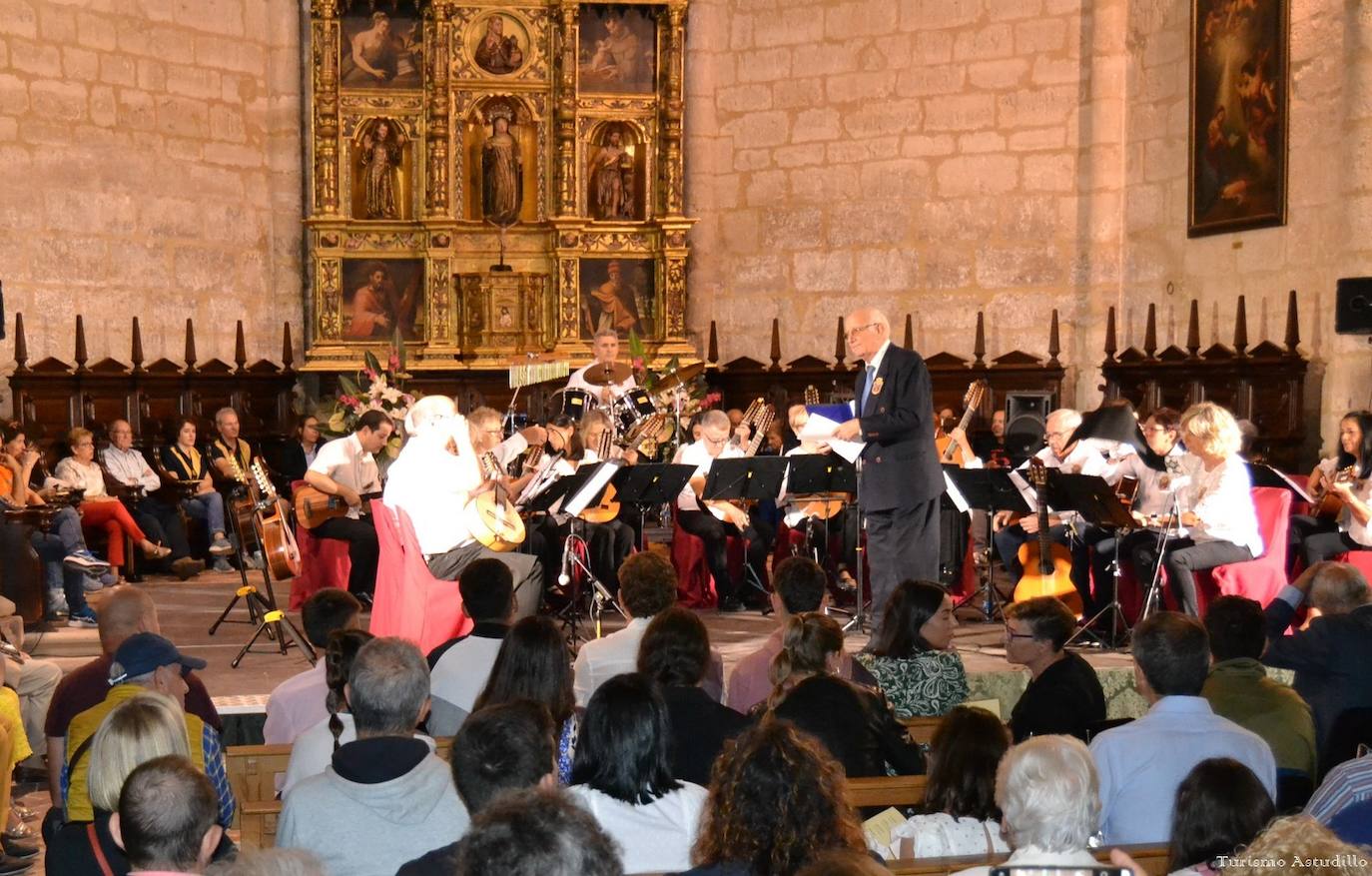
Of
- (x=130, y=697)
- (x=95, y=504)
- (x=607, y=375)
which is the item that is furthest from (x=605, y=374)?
(x=130, y=697)

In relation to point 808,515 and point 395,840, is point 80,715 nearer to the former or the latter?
point 395,840

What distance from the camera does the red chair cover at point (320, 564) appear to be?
907 cm

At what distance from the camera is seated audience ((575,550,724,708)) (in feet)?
17.2

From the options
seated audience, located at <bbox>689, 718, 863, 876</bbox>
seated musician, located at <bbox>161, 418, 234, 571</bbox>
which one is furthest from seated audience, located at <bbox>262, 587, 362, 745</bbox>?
seated musician, located at <bbox>161, 418, 234, 571</bbox>

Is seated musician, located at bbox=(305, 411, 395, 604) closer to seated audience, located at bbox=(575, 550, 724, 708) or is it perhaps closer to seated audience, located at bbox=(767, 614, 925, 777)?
seated audience, located at bbox=(575, 550, 724, 708)

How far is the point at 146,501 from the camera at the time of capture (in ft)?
37.8

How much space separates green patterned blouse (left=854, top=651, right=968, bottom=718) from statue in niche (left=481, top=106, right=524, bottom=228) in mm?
9141

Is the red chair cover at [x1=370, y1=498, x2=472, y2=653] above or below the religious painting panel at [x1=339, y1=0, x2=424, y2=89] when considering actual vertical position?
below

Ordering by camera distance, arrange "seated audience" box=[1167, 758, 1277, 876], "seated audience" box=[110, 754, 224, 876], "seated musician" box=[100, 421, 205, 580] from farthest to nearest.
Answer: "seated musician" box=[100, 421, 205, 580], "seated audience" box=[1167, 758, 1277, 876], "seated audience" box=[110, 754, 224, 876]

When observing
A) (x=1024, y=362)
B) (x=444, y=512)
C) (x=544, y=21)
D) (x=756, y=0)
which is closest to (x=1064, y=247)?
(x=1024, y=362)

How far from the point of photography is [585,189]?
13.8 metres

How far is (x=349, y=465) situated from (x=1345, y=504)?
206 inches

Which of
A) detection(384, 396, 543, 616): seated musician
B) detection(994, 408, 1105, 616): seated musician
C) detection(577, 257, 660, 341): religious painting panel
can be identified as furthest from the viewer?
detection(577, 257, 660, 341): religious painting panel

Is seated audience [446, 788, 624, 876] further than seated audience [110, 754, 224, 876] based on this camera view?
No
